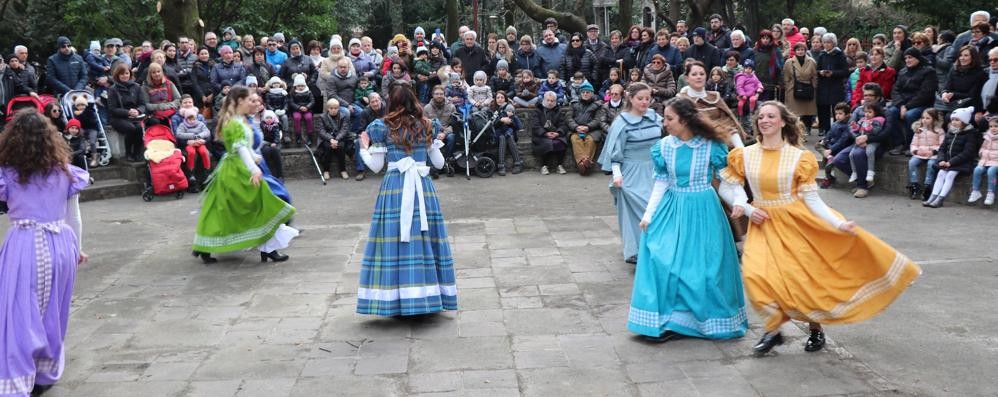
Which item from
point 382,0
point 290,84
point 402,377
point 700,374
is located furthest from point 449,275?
point 382,0

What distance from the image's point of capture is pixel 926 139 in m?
11.7

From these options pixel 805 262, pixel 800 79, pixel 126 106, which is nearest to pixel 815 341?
pixel 805 262

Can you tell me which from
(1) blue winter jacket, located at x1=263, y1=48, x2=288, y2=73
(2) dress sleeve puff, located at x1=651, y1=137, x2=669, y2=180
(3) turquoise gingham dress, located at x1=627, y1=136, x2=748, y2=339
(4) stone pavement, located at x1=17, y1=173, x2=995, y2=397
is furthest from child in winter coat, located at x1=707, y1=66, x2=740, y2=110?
(3) turquoise gingham dress, located at x1=627, y1=136, x2=748, y2=339

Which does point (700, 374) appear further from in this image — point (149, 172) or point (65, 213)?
point (149, 172)

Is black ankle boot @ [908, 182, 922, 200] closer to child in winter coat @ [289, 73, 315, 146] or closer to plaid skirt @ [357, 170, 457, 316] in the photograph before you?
plaid skirt @ [357, 170, 457, 316]

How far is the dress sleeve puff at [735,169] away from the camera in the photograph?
19.5 ft

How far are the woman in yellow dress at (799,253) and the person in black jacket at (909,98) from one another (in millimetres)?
7233

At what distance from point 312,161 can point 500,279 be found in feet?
23.5

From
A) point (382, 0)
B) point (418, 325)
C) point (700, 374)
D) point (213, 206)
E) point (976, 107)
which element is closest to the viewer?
point (700, 374)

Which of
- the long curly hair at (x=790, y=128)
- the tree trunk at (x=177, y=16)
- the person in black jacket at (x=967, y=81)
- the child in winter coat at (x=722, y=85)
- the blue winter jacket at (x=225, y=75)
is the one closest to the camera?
the long curly hair at (x=790, y=128)

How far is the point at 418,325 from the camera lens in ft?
21.8

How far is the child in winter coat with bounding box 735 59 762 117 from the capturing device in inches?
574

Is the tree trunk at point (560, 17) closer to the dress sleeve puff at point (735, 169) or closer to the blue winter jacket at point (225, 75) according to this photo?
the blue winter jacket at point (225, 75)

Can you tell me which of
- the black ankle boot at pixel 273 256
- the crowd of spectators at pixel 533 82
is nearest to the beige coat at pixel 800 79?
the crowd of spectators at pixel 533 82
